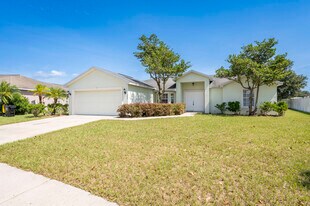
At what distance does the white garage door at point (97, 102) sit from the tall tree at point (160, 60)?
14.5 ft

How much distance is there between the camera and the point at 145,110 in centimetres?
1495

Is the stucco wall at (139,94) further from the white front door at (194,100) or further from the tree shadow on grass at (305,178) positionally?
the tree shadow on grass at (305,178)

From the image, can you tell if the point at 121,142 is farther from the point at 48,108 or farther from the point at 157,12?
the point at 48,108

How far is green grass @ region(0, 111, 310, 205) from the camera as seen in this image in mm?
3021

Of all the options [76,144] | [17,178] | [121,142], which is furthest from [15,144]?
[121,142]

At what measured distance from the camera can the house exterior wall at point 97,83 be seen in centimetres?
1632

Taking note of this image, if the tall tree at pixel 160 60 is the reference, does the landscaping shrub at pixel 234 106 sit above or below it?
below

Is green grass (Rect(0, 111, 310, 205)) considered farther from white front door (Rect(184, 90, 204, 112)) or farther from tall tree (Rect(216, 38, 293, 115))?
white front door (Rect(184, 90, 204, 112))

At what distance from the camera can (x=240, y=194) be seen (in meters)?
3.04

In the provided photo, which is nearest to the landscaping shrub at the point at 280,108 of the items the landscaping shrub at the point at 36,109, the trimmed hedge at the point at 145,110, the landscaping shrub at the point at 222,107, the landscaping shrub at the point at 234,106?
the landscaping shrub at the point at 234,106

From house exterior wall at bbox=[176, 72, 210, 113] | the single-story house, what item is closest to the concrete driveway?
the single-story house

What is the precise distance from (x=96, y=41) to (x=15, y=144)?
504 inches

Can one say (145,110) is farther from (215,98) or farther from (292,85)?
(292,85)

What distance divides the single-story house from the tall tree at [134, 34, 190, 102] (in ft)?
4.01
